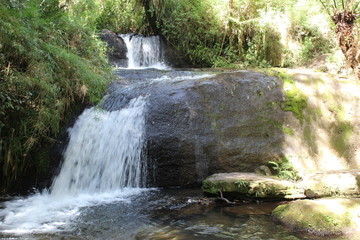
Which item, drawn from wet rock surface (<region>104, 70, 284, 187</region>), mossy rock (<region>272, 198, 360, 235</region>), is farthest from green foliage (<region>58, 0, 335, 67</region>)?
mossy rock (<region>272, 198, 360, 235</region>)

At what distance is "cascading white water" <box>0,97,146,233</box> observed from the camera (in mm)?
5211

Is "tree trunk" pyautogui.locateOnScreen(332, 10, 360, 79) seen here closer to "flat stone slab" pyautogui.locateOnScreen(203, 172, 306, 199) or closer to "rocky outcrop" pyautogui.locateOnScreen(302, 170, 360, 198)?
"rocky outcrop" pyautogui.locateOnScreen(302, 170, 360, 198)

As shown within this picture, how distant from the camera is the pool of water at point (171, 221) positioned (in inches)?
138

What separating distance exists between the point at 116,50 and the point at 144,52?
103 cm

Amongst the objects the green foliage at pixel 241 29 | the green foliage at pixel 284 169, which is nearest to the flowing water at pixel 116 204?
the green foliage at pixel 284 169

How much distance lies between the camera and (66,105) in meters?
6.12

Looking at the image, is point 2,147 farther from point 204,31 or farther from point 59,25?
point 204,31

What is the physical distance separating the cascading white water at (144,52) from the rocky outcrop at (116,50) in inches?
7.2

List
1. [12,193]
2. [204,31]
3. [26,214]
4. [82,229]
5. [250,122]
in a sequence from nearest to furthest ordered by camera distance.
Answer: [82,229] < [26,214] < [12,193] < [250,122] < [204,31]

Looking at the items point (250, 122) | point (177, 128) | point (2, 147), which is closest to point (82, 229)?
point (2, 147)

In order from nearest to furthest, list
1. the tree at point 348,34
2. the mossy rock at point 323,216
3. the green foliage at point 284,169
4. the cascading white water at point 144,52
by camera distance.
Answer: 1. the mossy rock at point 323,216
2. the green foliage at point 284,169
3. the tree at point 348,34
4. the cascading white water at point 144,52

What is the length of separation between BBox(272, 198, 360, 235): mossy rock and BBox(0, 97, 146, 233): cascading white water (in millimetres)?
2698

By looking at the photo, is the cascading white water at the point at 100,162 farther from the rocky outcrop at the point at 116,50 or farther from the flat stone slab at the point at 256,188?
the rocky outcrop at the point at 116,50

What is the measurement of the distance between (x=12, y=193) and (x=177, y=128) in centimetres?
319
